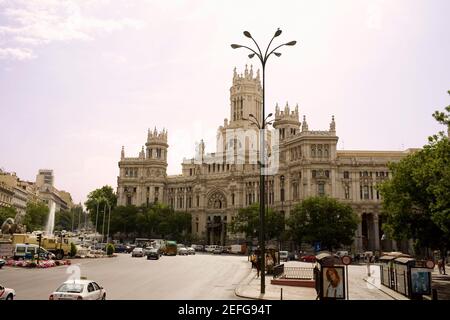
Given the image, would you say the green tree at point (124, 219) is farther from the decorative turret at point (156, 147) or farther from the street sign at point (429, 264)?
the street sign at point (429, 264)

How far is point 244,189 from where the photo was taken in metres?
108

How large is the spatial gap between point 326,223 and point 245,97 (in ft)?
195

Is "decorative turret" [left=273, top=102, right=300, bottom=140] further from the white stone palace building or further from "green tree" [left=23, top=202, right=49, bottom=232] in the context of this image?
"green tree" [left=23, top=202, right=49, bottom=232]

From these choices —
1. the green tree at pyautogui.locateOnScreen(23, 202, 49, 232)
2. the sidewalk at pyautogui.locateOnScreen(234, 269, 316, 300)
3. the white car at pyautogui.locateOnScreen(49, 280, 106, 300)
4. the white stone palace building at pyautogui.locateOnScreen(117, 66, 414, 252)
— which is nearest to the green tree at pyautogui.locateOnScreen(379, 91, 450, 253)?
the sidewalk at pyautogui.locateOnScreen(234, 269, 316, 300)

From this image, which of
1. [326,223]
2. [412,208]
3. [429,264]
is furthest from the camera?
[326,223]

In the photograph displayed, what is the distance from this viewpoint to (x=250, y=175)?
4220 inches

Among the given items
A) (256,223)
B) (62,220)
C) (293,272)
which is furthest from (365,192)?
(62,220)

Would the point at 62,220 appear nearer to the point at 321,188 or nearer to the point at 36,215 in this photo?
the point at 36,215

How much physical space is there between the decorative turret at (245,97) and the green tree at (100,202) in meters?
37.9

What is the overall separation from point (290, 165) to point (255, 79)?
133 feet

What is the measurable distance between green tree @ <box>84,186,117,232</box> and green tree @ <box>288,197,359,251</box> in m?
52.3

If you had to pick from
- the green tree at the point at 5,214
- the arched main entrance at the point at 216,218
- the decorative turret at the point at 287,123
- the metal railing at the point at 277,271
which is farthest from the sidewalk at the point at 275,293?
the arched main entrance at the point at 216,218
